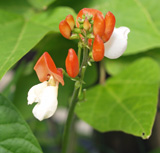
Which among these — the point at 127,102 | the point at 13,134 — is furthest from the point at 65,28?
the point at 127,102

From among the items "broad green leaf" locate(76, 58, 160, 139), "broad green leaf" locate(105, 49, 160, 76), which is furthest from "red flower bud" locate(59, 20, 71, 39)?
Result: "broad green leaf" locate(105, 49, 160, 76)

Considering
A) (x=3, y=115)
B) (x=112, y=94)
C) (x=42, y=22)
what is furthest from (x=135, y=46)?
(x=3, y=115)

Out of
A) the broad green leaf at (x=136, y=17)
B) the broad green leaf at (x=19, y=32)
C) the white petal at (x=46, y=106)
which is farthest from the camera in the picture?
the broad green leaf at (x=136, y=17)

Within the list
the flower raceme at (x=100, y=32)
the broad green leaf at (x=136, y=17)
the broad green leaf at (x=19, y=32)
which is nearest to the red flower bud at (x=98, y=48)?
the flower raceme at (x=100, y=32)

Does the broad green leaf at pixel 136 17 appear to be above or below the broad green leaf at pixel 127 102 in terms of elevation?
above

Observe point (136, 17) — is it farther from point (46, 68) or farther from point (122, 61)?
point (46, 68)

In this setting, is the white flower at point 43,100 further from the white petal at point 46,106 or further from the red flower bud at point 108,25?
the red flower bud at point 108,25

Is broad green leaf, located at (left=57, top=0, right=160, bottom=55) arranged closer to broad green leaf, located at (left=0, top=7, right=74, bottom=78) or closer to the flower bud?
broad green leaf, located at (left=0, top=7, right=74, bottom=78)
